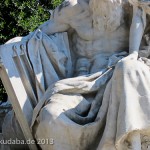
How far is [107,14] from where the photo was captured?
22.4 feet

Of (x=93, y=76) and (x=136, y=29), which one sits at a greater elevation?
(x=136, y=29)

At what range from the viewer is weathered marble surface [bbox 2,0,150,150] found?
229 inches

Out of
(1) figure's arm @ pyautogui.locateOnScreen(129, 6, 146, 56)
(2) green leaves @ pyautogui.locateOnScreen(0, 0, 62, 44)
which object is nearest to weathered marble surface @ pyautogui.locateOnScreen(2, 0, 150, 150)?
(1) figure's arm @ pyautogui.locateOnScreen(129, 6, 146, 56)

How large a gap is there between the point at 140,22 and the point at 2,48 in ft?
4.42

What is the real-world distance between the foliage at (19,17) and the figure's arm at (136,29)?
5.40 m

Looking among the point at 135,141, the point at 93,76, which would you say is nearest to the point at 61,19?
the point at 93,76

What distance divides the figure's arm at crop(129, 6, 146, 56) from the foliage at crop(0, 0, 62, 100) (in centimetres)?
540

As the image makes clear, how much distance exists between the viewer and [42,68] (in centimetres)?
658

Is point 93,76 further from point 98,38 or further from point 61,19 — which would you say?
point 61,19

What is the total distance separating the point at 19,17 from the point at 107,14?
18.2 feet

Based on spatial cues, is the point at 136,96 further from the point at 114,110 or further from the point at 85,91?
the point at 85,91

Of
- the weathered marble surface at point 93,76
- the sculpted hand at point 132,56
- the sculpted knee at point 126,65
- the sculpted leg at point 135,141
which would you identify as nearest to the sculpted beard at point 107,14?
the weathered marble surface at point 93,76

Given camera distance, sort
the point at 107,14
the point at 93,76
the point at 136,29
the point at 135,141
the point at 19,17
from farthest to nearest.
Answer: the point at 19,17, the point at 107,14, the point at 136,29, the point at 93,76, the point at 135,141

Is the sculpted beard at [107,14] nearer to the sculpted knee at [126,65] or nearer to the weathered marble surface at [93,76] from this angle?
the weathered marble surface at [93,76]
